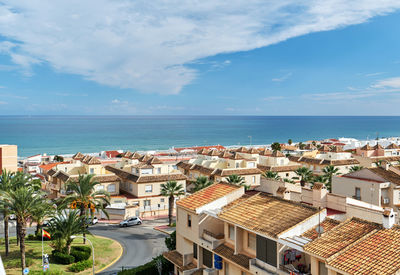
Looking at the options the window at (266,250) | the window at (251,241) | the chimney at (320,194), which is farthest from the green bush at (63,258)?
the chimney at (320,194)

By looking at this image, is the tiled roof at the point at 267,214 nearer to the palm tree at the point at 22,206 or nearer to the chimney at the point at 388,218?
the chimney at the point at 388,218

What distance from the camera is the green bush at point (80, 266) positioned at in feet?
115

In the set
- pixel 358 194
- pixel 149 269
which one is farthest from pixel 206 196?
pixel 358 194

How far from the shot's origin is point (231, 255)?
2488 centimetres

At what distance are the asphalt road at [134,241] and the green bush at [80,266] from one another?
191 cm

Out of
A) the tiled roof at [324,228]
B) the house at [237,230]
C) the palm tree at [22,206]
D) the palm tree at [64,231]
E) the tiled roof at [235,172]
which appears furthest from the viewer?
the tiled roof at [235,172]

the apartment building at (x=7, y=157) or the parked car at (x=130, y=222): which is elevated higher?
the apartment building at (x=7, y=157)

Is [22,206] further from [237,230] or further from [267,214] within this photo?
[267,214]

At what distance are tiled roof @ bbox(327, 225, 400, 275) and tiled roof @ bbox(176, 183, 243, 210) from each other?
39.8ft

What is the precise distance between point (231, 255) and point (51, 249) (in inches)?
942

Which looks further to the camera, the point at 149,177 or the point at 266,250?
the point at 149,177

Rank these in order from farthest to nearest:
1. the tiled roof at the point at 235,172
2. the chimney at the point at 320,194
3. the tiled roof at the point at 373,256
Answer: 1. the tiled roof at the point at 235,172
2. the chimney at the point at 320,194
3. the tiled roof at the point at 373,256

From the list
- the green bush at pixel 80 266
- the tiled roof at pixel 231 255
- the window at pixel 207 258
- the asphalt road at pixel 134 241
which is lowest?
the asphalt road at pixel 134 241

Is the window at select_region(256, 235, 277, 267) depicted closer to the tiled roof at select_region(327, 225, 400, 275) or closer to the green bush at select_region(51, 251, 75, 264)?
the tiled roof at select_region(327, 225, 400, 275)
